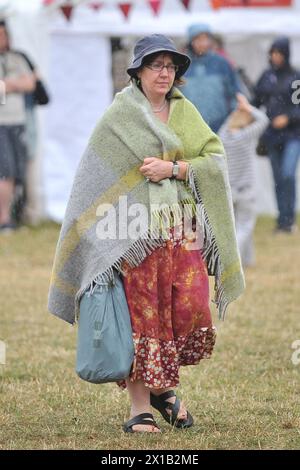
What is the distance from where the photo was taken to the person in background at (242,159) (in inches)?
438

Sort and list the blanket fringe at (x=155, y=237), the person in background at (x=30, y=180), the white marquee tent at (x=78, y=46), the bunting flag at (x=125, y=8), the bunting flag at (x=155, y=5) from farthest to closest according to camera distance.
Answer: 1. the white marquee tent at (x=78, y=46)
2. the person in background at (x=30, y=180)
3. the bunting flag at (x=155, y=5)
4. the bunting flag at (x=125, y=8)
5. the blanket fringe at (x=155, y=237)

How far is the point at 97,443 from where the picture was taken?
17.8 ft

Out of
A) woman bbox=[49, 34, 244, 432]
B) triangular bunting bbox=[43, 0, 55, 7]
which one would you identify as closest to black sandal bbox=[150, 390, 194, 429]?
woman bbox=[49, 34, 244, 432]

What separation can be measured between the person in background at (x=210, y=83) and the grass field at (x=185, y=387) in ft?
4.81

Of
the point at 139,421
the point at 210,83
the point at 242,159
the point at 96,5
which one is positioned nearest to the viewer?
the point at 139,421

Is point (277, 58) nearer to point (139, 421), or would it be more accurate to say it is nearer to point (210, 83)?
point (210, 83)

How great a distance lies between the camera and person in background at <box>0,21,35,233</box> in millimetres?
14138

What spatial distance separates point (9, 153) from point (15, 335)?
6285 millimetres

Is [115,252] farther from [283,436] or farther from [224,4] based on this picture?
[224,4]

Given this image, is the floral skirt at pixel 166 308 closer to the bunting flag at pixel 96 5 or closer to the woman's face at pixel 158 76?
the woman's face at pixel 158 76

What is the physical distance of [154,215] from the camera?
559 centimetres

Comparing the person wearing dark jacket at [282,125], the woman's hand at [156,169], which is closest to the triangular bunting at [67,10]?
the person wearing dark jacket at [282,125]

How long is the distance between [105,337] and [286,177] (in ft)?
30.5

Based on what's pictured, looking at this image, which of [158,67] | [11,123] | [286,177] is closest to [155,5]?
[11,123]
